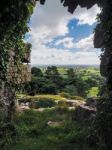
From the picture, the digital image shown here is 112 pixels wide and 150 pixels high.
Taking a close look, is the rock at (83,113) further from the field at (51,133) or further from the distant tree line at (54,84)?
the distant tree line at (54,84)

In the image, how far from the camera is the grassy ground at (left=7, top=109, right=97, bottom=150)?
1353 cm

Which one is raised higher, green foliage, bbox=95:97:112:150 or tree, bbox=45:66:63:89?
green foliage, bbox=95:97:112:150

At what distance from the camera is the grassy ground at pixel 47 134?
1353 centimetres

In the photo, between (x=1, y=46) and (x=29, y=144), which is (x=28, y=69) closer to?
(x=1, y=46)

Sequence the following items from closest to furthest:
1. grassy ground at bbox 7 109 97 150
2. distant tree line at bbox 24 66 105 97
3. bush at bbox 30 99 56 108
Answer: grassy ground at bbox 7 109 97 150 < bush at bbox 30 99 56 108 < distant tree line at bbox 24 66 105 97

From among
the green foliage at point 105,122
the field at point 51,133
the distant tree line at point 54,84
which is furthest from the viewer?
the distant tree line at point 54,84

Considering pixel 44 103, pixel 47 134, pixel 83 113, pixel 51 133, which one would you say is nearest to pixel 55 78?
pixel 44 103

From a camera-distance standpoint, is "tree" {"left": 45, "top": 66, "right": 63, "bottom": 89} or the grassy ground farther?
"tree" {"left": 45, "top": 66, "right": 63, "bottom": 89}

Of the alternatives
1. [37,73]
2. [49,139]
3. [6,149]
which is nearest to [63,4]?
[6,149]

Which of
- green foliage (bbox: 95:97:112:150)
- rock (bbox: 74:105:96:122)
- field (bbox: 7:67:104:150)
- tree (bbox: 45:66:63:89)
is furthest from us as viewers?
tree (bbox: 45:66:63:89)

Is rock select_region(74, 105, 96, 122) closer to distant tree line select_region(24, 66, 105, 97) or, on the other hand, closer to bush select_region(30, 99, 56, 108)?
bush select_region(30, 99, 56, 108)

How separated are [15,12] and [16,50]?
13069 millimetres

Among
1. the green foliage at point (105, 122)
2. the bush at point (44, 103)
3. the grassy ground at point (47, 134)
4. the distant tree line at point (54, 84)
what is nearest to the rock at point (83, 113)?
the grassy ground at point (47, 134)

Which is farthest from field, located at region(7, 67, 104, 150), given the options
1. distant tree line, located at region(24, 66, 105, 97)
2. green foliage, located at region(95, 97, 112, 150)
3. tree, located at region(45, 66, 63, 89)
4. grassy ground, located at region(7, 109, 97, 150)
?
tree, located at region(45, 66, 63, 89)
